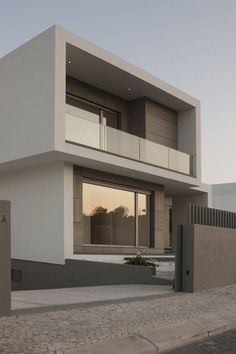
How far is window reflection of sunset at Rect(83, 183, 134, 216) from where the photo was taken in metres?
20.3

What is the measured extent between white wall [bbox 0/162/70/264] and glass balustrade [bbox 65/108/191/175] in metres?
1.59

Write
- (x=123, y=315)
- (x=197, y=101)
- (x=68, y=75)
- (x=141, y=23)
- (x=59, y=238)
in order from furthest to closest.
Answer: (x=197, y=101), (x=68, y=75), (x=59, y=238), (x=141, y=23), (x=123, y=315)

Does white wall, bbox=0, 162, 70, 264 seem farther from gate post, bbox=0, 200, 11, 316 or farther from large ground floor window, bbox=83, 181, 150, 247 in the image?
gate post, bbox=0, 200, 11, 316

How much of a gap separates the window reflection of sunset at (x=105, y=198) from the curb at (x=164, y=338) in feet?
36.3

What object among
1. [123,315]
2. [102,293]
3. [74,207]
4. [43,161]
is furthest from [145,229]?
[123,315]

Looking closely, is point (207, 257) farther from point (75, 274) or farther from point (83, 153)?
point (83, 153)

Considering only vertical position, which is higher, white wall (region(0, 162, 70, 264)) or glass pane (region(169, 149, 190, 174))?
glass pane (region(169, 149, 190, 174))

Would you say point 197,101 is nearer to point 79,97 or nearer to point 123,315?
point 79,97

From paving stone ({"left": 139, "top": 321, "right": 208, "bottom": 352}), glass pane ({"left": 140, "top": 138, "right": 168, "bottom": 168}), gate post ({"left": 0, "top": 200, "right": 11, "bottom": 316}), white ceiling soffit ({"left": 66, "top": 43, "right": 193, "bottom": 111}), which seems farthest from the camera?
glass pane ({"left": 140, "top": 138, "right": 168, "bottom": 168})

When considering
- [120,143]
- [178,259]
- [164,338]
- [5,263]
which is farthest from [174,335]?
[120,143]

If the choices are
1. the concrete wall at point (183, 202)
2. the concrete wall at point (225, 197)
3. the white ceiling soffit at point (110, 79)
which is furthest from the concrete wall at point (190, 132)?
the concrete wall at point (225, 197)

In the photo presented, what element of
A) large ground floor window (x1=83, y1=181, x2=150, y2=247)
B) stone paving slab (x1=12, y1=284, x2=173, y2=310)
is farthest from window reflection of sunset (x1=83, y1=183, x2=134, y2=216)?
stone paving slab (x1=12, y1=284, x2=173, y2=310)

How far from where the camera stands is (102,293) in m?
13.2

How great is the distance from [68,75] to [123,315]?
1336 cm
